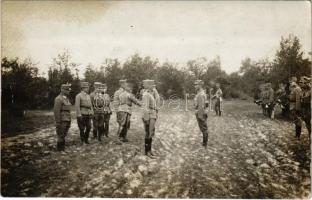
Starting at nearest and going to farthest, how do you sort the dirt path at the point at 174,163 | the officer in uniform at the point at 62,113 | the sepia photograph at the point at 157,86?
the dirt path at the point at 174,163
the sepia photograph at the point at 157,86
the officer in uniform at the point at 62,113

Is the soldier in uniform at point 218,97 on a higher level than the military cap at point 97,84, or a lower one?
lower

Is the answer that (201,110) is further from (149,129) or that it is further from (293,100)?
(293,100)

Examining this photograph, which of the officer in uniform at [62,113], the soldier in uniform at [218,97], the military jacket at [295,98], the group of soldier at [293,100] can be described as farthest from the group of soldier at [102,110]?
the military jacket at [295,98]

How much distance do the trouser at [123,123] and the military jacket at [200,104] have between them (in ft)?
3.05

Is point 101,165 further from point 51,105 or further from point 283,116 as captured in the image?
point 283,116

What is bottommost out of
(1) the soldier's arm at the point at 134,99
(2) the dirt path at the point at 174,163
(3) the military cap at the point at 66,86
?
(2) the dirt path at the point at 174,163

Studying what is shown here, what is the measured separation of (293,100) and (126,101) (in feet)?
7.56

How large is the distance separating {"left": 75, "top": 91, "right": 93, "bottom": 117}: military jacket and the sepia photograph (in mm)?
14

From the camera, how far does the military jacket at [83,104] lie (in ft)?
16.0

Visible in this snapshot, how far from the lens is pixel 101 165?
15.0 ft

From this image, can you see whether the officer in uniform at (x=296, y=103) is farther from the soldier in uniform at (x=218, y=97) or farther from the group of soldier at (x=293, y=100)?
the soldier in uniform at (x=218, y=97)

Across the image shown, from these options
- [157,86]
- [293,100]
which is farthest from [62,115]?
[293,100]

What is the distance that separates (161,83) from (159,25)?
2.56ft

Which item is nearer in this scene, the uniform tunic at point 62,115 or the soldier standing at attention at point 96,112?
the uniform tunic at point 62,115
